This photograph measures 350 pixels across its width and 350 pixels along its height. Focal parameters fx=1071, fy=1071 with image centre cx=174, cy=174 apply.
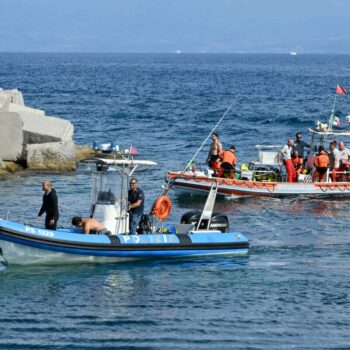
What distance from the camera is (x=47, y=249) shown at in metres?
19.7

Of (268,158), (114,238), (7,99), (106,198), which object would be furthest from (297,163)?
(7,99)

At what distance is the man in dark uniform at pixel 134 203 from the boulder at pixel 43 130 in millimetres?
12172

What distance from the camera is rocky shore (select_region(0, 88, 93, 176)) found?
31.2m

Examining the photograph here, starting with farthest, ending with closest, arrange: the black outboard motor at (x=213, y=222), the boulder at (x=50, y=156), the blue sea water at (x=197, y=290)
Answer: the boulder at (x=50, y=156) < the black outboard motor at (x=213, y=222) < the blue sea water at (x=197, y=290)

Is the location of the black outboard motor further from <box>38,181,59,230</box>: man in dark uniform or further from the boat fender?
the boat fender

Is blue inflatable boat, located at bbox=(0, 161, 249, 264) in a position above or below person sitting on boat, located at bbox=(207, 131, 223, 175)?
below

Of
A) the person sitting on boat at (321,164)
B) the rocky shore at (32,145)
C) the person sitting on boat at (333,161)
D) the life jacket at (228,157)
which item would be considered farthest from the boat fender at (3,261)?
the person sitting on boat at (333,161)

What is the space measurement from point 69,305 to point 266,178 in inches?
495

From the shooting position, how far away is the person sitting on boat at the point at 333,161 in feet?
94.6

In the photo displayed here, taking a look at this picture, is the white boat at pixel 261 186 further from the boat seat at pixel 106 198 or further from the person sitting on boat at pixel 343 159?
the boat seat at pixel 106 198

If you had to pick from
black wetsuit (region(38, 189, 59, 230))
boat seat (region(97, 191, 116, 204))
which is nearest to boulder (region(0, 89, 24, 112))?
boat seat (region(97, 191, 116, 204))

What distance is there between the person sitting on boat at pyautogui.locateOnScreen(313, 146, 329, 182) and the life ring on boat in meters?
7.80

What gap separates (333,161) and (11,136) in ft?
30.8

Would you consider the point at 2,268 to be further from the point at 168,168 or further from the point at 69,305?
the point at 168,168
